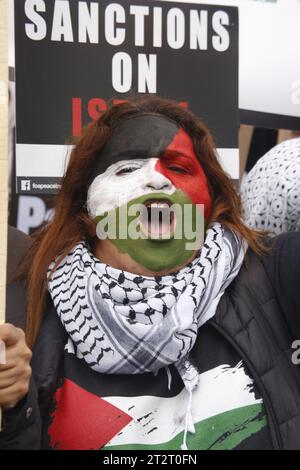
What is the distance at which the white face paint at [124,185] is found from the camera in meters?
1.85

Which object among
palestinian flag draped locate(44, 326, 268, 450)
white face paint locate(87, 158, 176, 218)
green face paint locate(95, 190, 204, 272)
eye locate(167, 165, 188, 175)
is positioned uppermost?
eye locate(167, 165, 188, 175)

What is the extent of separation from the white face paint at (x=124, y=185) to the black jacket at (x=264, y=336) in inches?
10.6

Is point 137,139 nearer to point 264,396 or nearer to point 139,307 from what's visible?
point 139,307

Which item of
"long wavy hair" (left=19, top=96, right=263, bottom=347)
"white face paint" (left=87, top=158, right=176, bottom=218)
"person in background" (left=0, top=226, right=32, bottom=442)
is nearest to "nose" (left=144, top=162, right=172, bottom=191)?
"white face paint" (left=87, top=158, right=176, bottom=218)

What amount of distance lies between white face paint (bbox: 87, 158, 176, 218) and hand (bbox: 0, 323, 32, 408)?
0.49m

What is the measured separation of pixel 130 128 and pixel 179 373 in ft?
2.02

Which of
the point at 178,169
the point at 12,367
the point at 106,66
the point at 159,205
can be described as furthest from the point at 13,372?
the point at 106,66

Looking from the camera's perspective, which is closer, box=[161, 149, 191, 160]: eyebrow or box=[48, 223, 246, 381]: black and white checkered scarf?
box=[48, 223, 246, 381]: black and white checkered scarf

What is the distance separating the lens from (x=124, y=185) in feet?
6.16

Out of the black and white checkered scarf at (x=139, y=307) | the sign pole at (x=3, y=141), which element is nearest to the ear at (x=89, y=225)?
the black and white checkered scarf at (x=139, y=307)

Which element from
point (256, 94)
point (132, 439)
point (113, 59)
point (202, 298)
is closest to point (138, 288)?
point (202, 298)

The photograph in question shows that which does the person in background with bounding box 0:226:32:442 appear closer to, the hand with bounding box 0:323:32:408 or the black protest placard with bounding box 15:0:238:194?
the hand with bounding box 0:323:32:408

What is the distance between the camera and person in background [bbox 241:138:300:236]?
2.20 meters

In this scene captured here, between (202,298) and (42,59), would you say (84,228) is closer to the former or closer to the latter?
(202,298)
